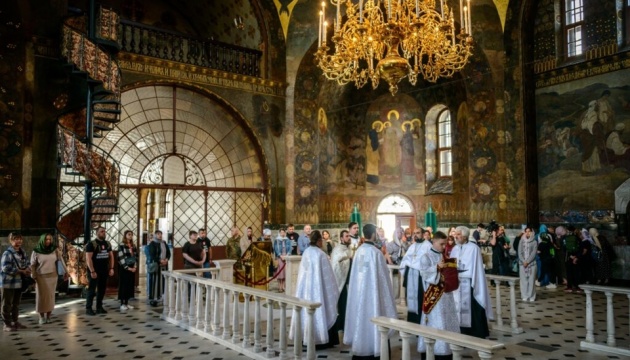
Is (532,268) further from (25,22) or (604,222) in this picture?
(25,22)

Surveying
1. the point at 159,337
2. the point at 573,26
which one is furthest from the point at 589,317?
the point at 573,26

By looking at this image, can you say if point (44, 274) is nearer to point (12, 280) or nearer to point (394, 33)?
point (12, 280)

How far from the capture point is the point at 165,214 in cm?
1647

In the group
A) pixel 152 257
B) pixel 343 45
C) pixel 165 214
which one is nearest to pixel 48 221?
pixel 152 257

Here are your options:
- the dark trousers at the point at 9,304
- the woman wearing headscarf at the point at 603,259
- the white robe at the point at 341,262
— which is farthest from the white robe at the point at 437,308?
the woman wearing headscarf at the point at 603,259

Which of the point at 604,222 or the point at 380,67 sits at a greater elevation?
the point at 380,67

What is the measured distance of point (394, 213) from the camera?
64.0 ft

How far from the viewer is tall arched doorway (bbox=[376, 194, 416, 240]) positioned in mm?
19094

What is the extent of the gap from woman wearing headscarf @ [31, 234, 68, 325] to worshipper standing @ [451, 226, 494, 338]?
6.96m

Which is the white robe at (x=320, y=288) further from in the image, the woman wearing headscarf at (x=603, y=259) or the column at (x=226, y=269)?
the woman wearing headscarf at (x=603, y=259)

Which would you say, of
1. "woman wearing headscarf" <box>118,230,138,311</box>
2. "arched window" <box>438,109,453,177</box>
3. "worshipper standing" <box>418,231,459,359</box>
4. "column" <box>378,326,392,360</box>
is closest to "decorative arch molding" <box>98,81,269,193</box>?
"woman wearing headscarf" <box>118,230,138,311</box>

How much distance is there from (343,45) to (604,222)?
337 inches

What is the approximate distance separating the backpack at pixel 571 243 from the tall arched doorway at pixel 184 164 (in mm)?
9022

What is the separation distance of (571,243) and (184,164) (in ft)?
36.1
